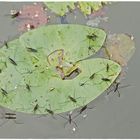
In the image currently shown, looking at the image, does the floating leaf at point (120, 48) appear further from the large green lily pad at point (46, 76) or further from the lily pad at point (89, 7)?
the lily pad at point (89, 7)

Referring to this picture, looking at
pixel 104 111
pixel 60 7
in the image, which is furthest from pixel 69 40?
pixel 104 111

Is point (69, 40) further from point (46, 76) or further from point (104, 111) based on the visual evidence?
point (104, 111)

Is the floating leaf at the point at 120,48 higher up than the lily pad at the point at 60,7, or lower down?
lower down

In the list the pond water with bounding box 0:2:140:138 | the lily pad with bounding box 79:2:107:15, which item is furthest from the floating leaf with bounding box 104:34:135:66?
the lily pad with bounding box 79:2:107:15

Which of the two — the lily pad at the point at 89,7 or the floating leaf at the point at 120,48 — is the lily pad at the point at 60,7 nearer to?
the lily pad at the point at 89,7

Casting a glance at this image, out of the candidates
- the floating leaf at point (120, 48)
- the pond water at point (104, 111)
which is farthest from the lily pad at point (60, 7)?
the floating leaf at point (120, 48)

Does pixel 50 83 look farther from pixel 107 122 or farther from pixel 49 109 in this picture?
pixel 107 122
